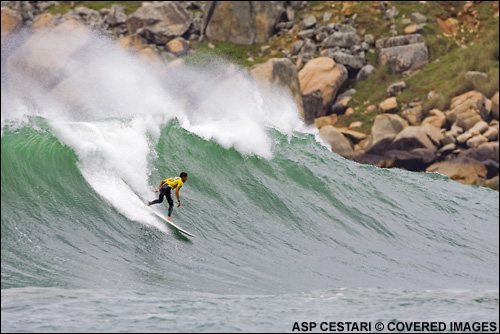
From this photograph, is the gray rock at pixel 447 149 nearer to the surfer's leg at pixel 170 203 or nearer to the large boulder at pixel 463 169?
the large boulder at pixel 463 169

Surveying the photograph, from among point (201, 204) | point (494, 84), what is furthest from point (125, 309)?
point (494, 84)

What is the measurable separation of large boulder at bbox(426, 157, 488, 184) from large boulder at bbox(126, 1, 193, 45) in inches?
883

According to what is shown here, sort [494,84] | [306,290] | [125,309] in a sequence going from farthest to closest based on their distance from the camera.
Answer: [494,84] → [306,290] → [125,309]

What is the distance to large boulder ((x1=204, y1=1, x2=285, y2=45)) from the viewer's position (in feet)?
151

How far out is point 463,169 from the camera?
29672 millimetres

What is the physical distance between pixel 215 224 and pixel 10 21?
36.8 m

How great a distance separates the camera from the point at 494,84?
34656 mm

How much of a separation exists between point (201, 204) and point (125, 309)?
5.77m

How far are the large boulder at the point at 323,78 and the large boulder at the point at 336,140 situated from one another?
3642 mm

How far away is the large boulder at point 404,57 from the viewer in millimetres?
40688

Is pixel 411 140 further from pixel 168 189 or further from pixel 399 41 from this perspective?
pixel 168 189

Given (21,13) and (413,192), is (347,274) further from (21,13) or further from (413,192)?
(21,13)

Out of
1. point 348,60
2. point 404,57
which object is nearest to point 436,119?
point 404,57

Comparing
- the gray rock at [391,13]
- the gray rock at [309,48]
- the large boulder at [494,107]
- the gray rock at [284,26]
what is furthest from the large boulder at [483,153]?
the gray rock at [284,26]
